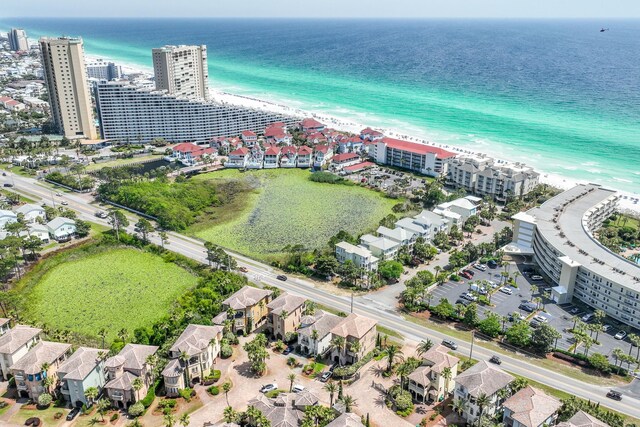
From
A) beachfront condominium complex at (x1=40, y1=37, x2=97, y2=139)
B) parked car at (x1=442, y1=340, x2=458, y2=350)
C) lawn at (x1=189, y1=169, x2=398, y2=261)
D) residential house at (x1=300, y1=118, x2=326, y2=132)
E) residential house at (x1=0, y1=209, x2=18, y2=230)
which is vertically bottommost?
lawn at (x1=189, y1=169, x2=398, y2=261)

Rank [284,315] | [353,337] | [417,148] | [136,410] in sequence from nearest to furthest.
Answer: [136,410] < [353,337] < [284,315] < [417,148]

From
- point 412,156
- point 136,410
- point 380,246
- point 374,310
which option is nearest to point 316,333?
point 374,310

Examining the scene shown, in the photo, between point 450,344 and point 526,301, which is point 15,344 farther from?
point 526,301

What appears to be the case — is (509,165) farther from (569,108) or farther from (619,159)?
(569,108)

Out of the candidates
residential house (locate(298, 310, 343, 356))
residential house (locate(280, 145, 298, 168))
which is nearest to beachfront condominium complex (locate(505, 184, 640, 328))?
residential house (locate(298, 310, 343, 356))

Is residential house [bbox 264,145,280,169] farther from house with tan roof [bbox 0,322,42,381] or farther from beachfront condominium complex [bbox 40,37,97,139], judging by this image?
house with tan roof [bbox 0,322,42,381]

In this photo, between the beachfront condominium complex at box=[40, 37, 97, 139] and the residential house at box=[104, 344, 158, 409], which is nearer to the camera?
the residential house at box=[104, 344, 158, 409]
